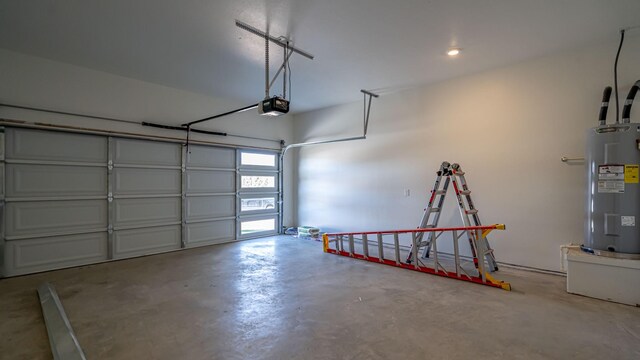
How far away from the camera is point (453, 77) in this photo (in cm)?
490

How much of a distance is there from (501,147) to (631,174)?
153 centimetres

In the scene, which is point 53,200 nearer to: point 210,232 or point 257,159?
point 210,232

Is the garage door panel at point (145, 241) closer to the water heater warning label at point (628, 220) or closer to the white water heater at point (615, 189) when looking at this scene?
the white water heater at point (615, 189)

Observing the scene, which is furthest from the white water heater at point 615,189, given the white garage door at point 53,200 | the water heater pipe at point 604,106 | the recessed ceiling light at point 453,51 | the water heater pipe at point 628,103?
the white garage door at point 53,200

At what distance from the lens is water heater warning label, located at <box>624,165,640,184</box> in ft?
10.2

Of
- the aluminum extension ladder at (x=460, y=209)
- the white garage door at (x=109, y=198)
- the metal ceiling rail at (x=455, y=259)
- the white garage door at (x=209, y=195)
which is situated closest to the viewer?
the metal ceiling rail at (x=455, y=259)

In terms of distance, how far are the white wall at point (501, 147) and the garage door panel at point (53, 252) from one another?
447 cm

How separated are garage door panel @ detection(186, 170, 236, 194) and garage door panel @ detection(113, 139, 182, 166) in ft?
1.32

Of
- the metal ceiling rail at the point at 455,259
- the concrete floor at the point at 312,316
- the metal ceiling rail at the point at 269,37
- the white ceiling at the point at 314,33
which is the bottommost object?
the concrete floor at the point at 312,316

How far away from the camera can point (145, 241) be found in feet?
17.2

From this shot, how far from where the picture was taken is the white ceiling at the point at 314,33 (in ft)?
9.71

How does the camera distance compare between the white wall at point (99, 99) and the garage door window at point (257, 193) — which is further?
the garage door window at point (257, 193)

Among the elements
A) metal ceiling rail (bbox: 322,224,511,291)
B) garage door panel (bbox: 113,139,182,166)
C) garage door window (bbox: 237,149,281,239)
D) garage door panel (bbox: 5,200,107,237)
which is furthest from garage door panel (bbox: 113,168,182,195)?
metal ceiling rail (bbox: 322,224,511,291)

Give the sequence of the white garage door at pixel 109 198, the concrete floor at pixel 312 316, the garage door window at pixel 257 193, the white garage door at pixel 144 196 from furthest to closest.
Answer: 1. the garage door window at pixel 257 193
2. the white garage door at pixel 144 196
3. the white garage door at pixel 109 198
4. the concrete floor at pixel 312 316
